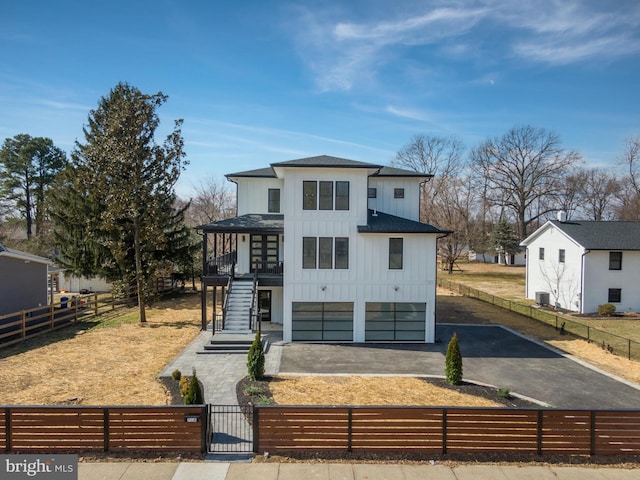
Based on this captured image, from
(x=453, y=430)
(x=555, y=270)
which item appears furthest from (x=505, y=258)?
(x=453, y=430)

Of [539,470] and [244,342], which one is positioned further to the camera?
[244,342]

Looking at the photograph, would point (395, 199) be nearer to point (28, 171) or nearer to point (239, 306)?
point (239, 306)

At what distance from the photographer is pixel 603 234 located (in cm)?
2748

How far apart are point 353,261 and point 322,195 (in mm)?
3285

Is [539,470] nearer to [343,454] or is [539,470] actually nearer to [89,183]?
[343,454]

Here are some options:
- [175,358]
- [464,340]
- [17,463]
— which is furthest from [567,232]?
[17,463]

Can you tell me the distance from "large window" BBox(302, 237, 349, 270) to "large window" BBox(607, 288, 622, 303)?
19.6 m

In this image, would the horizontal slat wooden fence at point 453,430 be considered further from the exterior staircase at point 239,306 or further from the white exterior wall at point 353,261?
the white exterior wall at point 353,261

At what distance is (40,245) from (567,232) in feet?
143

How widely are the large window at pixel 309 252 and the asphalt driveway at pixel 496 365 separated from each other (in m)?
3.57

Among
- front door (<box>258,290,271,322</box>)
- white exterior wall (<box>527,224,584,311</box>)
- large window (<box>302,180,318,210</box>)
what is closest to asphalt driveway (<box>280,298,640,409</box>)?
front door (<box>258,290,271,322</box>)

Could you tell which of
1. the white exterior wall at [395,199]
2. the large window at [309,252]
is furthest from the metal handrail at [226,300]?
the white exterior wall at [395,199]

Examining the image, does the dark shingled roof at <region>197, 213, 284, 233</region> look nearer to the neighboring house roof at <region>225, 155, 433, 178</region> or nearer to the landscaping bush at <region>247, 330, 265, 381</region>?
the neighboring house roof at <region>225, 155, 433, 178</region>

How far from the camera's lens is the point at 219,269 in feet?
67.4
